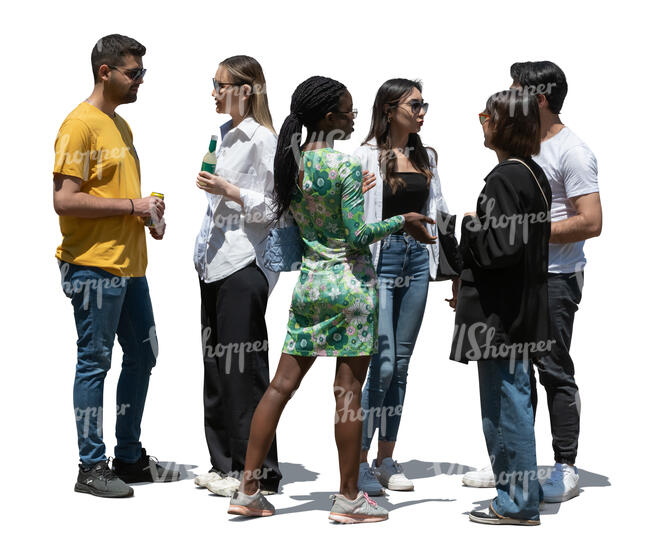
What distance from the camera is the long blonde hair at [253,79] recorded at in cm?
789

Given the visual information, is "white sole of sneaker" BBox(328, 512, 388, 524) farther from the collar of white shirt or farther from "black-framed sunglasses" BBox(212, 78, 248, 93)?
"black-framed sunglasses" BBox(212, 78, 248, 93)

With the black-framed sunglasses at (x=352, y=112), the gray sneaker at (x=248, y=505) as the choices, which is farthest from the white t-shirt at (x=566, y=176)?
the gray sneaker at (x=248, y=505)

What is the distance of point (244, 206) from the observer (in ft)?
25.5

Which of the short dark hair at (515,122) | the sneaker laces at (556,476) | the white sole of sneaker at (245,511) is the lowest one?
the white sole of sneaker at (245,511)

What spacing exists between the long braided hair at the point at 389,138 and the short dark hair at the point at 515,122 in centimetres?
112

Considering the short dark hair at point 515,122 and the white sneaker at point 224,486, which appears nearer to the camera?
the short dark hair at point 515,122

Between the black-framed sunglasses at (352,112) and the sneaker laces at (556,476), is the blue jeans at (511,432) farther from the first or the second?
the black-framed sunglasses at (352,112)

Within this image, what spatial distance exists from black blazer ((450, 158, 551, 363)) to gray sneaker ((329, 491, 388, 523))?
1.04 metres

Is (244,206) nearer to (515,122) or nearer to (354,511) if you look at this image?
(515,122)

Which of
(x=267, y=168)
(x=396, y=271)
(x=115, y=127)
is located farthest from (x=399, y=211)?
(x=115, y=127)

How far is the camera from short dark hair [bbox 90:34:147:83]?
25.9ft

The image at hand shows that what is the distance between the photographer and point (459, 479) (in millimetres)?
8406

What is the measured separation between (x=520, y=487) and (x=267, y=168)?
2.59 m

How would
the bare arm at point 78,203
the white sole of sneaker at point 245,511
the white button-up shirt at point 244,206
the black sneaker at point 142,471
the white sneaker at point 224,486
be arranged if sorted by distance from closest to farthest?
the white sole of sneaker at point 245,511
the bare arm at point 78,203
the white button-up shirt at point 244,206
the white sneaker at point 224,486
the black sneaker at point 142,471
